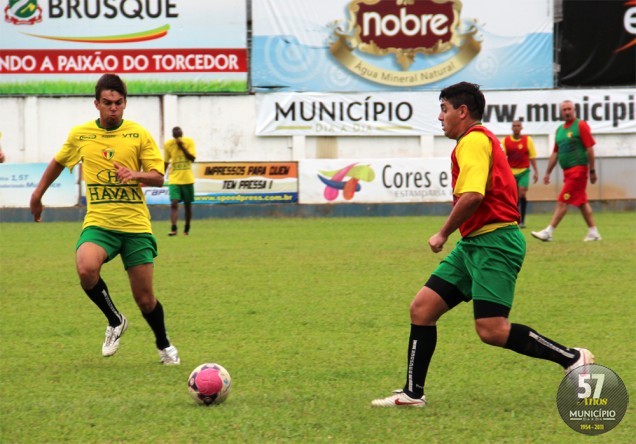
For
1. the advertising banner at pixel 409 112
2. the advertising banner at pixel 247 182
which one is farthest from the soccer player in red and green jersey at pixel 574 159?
the advertising banner at pixel 409 112

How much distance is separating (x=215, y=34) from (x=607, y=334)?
21.6 metres

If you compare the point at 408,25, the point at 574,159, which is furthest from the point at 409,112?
the point at 574,159

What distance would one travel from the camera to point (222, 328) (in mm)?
9008

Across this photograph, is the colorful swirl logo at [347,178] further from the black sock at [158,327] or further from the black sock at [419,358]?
the black sock at [419,358]

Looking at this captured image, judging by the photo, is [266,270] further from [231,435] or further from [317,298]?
[231,435]

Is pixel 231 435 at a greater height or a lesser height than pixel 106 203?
lesser

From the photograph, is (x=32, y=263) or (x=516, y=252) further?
(x=32, y=263)

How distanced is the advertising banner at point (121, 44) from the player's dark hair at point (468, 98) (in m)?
23.2

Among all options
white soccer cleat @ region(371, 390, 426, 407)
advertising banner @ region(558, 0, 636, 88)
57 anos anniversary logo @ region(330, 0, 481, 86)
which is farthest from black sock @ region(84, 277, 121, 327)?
advertising banner @ region(558, 0, 636, 88)

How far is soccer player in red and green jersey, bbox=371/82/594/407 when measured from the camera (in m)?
5.69

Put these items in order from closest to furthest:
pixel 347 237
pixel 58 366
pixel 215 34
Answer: pixel 58 366 < pixel 347 237 < pixel 215 34

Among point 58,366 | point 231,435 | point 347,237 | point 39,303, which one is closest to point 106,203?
point 58,366

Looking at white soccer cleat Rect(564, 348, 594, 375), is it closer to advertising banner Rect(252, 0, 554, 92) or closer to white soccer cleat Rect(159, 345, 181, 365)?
white soccer cleat Rect(159, 345, 181, 365)

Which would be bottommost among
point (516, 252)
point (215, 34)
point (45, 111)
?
point (516, 252)
